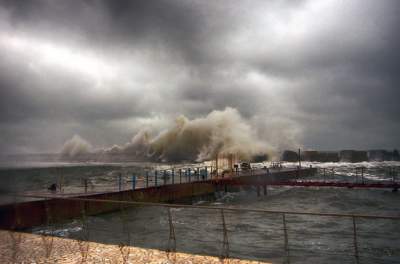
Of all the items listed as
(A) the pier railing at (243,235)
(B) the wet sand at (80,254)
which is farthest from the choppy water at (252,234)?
(B) the wet sand at (80,254)

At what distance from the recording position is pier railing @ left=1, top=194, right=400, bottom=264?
15.1m

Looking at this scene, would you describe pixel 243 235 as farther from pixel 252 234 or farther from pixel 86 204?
pixel 86 204

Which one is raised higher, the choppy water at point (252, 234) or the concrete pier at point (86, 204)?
the concrete pier at point (86, 204)

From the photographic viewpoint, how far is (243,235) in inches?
781

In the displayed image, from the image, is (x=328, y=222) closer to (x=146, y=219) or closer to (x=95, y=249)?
(x=146, y=219)

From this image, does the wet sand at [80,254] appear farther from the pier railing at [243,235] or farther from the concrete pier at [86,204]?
the concrete pier at [86,204]

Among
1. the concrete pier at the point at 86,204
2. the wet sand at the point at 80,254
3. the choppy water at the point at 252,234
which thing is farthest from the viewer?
the concrete pier at the point at 86,204

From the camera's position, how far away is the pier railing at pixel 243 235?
49.6 feet

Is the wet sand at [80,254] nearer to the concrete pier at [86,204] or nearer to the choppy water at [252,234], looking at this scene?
the choppy water at [252,234]

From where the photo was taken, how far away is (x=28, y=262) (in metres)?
9.94

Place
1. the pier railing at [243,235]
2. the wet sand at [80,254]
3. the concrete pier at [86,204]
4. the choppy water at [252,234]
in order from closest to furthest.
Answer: the wet sand at [80,254], the pier railing at [243,235], the choppy water at [252,234], the concrete pier at [86,204]

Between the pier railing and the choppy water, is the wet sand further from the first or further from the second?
the choppy water

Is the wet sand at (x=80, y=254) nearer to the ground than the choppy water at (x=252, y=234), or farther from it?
farther from it

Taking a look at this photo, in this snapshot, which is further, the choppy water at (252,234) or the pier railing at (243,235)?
the choppy water at (252,234)
